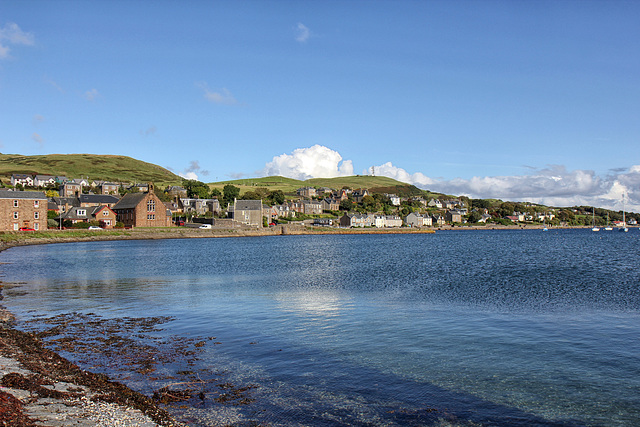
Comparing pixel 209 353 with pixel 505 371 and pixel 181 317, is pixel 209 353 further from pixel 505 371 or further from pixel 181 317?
pixel 505 371

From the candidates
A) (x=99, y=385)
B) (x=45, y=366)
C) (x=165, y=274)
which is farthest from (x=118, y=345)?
(x=165, y=274)

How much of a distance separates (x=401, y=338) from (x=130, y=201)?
107 metres

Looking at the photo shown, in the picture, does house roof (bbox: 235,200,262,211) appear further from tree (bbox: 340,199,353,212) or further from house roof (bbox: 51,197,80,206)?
tree (bbox: 340,199,353,212)

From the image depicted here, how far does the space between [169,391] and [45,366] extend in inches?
159

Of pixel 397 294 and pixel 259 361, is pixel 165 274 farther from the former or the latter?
pixel 259 361

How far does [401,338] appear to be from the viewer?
17.3m

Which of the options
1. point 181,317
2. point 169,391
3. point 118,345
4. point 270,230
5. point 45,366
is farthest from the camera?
point 270,230

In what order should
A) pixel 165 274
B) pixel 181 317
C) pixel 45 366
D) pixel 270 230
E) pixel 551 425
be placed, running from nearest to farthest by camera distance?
pixel 551 425
pixel 45 366
pixel 181 317
pixel 165 274
pixel 270 230

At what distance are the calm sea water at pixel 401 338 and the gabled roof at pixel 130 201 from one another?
7491 centimetres

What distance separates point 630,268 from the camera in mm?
41969

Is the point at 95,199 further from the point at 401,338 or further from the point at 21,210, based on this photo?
the point at 401,338

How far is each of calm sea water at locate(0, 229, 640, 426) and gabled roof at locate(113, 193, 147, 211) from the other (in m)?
74.9

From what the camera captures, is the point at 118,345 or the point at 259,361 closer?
the point at 259,361

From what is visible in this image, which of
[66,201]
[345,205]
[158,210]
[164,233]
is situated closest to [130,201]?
[158,210]
